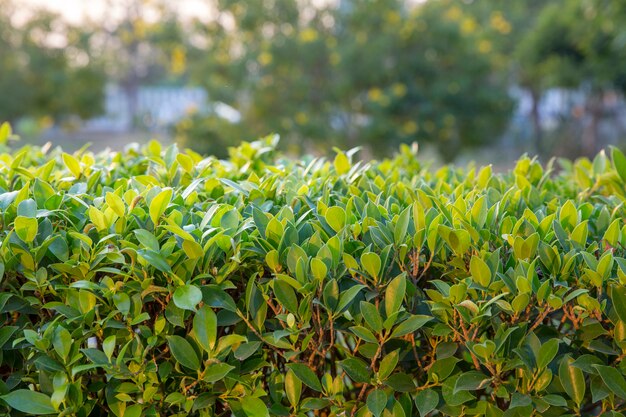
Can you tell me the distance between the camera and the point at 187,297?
1527mm

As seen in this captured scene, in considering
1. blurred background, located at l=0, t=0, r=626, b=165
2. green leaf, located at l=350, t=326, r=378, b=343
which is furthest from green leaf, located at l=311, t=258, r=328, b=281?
blurred background, located at l=0, t=0, r=626, b=165

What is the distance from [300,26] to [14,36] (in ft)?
22.9

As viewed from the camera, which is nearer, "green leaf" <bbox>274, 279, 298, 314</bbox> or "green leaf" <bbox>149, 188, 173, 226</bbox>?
"green leaf" <bbox>274, 279, 298, 314</bbox>

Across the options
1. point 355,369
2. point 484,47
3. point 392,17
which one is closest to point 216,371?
point 355,369

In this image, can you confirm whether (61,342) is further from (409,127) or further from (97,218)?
(409,127)

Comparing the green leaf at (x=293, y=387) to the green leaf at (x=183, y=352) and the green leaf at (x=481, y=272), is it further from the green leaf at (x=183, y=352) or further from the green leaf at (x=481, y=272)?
the green leaf at (x=481, y=272)

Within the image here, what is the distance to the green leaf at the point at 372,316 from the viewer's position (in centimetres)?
158

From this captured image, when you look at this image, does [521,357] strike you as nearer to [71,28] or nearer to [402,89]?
[402,89]

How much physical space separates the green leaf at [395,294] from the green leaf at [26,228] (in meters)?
0.79

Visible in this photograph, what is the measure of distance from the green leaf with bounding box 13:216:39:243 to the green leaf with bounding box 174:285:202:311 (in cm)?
37

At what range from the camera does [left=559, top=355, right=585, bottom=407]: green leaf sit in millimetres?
1610

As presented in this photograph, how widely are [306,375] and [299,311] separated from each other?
159 millimetres

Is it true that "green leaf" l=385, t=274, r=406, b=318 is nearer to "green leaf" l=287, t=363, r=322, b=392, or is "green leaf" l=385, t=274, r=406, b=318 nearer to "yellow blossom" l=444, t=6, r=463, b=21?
"green leaf" l=287, t=363, r=322, b=392

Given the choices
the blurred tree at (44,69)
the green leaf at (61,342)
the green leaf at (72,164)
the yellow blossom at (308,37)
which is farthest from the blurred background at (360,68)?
the green leaf at (61,342)
